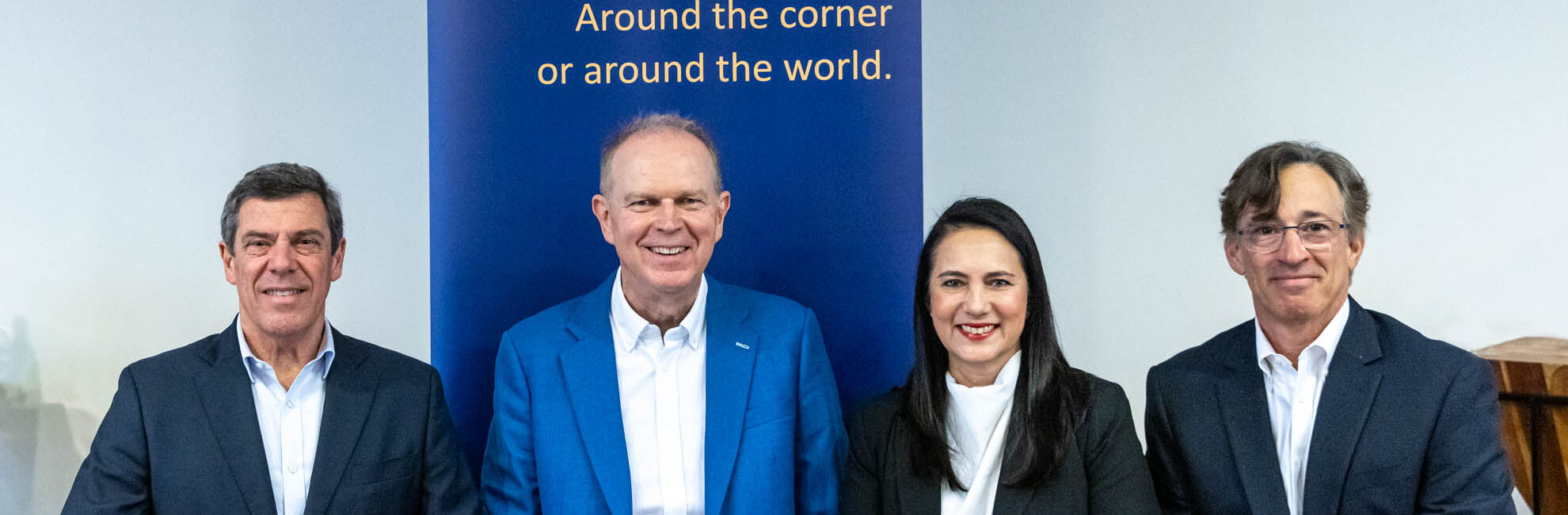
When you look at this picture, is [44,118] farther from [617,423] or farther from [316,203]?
[617,423]

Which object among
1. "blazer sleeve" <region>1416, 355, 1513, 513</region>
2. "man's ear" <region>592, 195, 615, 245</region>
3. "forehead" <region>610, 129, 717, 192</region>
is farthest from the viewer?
"man's ear" <region>592, 195, 615, 245</region>

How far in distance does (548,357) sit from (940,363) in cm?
84

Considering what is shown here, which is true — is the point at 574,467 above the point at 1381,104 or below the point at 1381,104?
below

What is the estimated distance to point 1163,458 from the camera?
8.14ft

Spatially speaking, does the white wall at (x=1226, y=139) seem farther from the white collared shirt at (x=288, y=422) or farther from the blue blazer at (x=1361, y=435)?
the white collared shirt at (x=288, y=422)

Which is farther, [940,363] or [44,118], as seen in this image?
[44,118]

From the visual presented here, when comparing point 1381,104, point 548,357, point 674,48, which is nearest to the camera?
point 548,357

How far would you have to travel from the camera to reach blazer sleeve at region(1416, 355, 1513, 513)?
2.22 m

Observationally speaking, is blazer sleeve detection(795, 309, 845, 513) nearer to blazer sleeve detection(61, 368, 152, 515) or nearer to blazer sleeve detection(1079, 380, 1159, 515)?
blazer sleeve detection(1079, 380, 1159, 515)

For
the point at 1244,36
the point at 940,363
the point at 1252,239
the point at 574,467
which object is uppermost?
the point at 1244,36

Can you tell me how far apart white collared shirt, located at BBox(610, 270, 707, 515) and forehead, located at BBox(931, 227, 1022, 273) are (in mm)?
592

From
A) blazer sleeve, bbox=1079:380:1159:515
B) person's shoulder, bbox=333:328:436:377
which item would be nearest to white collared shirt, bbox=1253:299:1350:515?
blazer sleeve, bbox=1079:380:1159:515

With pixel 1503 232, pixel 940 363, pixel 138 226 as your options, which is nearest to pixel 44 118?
pixel 138 226

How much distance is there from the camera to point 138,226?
407 centimetres
